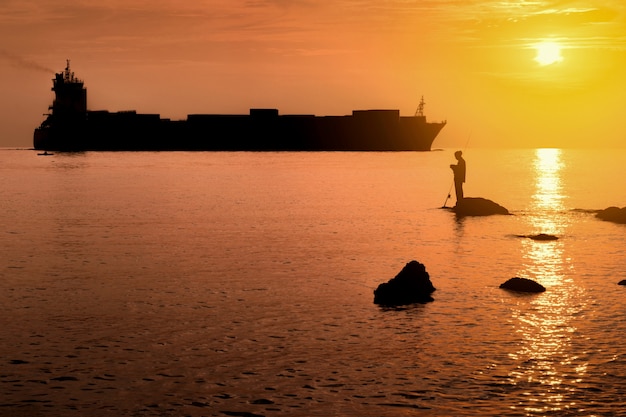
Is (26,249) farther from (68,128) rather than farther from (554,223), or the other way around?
(68,128)

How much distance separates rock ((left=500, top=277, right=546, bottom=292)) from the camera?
1686 cm

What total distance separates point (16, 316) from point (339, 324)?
5802 mm

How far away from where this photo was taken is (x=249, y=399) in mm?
9562

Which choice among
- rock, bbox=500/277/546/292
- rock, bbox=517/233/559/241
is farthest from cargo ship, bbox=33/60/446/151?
rock, bbox=500/277/546/292

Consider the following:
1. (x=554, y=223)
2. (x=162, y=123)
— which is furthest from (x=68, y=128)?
(x=554, y=223)

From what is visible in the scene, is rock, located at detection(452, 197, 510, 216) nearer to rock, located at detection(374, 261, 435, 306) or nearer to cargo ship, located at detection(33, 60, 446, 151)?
rock, located at detection(374, 261, 435, 306)

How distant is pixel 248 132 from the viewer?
186m

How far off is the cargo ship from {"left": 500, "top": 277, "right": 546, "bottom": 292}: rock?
528 ft

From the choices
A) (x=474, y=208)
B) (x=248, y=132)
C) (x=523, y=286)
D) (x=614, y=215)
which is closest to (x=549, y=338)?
(x=523, y=286)

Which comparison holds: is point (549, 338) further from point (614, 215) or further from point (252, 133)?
point (252, 133)

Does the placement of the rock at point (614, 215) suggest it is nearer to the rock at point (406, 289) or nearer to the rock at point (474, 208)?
the rock at point (474, 208)

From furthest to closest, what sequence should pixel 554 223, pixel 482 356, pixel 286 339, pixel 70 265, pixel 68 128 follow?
pixel 68 128
pixel 554 223
pixel 70 265
pixel 286 339
pixel 482 356

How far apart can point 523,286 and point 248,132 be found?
17178 centimetres

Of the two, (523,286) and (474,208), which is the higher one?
(474,208)
